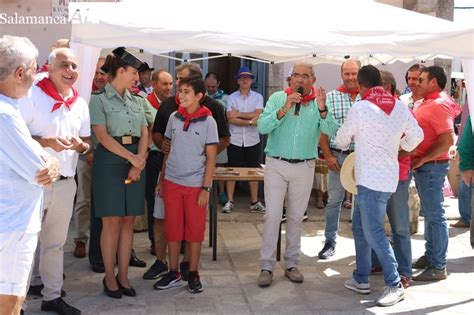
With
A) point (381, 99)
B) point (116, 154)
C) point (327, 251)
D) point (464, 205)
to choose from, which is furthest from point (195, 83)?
point (464, 205)

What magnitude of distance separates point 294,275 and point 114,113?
2068 millimetres

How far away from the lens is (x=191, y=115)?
500 cm

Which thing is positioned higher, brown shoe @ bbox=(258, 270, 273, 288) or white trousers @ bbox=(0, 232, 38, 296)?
white trousers @ bbox=(0, 232, 38, 296)

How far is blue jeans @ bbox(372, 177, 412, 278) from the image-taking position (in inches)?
202

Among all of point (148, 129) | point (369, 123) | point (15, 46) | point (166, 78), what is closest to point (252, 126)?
point (166, 78)

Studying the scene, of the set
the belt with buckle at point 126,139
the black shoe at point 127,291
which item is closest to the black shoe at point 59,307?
the black shoe at point 127,291

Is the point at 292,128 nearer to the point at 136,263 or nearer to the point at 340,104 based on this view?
the point at 340,104

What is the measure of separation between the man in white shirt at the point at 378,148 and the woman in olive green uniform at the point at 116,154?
1.56m

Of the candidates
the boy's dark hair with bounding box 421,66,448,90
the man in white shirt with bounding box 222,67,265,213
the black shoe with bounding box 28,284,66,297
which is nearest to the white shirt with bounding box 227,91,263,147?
the man in white shirt with bounding box 222,67,265,213

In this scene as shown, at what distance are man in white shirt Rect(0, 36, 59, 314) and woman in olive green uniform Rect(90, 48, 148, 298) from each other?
4.63ft

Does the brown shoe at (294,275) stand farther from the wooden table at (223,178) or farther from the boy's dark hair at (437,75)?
the boy's dark hair at (437,75)

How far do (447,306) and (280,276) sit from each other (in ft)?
4.62

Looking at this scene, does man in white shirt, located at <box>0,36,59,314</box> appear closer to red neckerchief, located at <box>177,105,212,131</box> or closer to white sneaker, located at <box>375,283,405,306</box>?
red neckerchief, located at <box>177,105,212,131</box>

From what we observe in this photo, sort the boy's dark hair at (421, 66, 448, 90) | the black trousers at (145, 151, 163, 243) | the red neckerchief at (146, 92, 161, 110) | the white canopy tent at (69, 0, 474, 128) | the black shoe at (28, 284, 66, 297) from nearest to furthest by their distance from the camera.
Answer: the white canopy tent at (69, 0, 474, 128) → the black shoe at (28, 284, 66, 297) → the boy's dark hair at (421, 66, 448, 90) → the black trousers at (145, 151, 163, 243) → the red neckerchief at (146, 92, 161, 110)
